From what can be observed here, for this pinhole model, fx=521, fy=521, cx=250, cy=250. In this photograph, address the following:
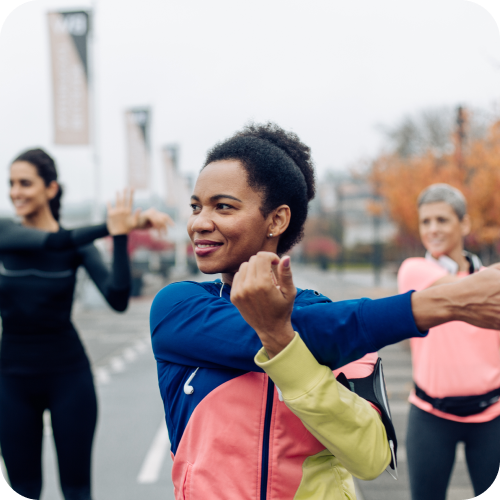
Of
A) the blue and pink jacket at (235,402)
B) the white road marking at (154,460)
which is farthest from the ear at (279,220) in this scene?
the white road marking at (154,460)

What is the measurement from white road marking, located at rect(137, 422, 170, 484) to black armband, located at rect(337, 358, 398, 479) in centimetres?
326

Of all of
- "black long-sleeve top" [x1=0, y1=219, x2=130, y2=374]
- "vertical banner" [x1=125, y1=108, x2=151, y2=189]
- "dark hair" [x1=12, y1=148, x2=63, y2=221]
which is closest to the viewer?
"black long-sleeve top" [x1=0, y1=219, x2=130, y2=374]

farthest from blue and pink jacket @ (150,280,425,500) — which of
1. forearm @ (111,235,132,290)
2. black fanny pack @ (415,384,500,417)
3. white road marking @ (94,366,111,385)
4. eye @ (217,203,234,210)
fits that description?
white road marking @ (94,366,111,385)

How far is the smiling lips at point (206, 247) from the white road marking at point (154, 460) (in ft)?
10.5

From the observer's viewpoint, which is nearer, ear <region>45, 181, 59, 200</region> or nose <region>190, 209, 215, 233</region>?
nose <region>190, 209, 215, 233</region>

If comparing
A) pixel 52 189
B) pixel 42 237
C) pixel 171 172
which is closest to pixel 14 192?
pixel 52 189

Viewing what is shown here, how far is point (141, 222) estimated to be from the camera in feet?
9.01

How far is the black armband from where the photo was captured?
118 centimetres

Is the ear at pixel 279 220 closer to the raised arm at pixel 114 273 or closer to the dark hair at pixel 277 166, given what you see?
the dark hair at pixel 277 166

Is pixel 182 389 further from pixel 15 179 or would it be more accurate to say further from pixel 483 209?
pixel 483 209

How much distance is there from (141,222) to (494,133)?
8.44 metres

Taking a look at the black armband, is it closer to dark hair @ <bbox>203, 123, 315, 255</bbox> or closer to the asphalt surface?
dark hair @ <bbox>203, 123, 315, 255</bbox>

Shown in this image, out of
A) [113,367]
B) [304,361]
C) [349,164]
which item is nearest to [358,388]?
[304,361]

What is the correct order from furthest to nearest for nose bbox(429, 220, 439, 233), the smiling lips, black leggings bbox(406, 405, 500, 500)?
nose bbox(429, 220, 439, 233) → black leggings bbox(406, 405, 500, 500) → the smiling lips
